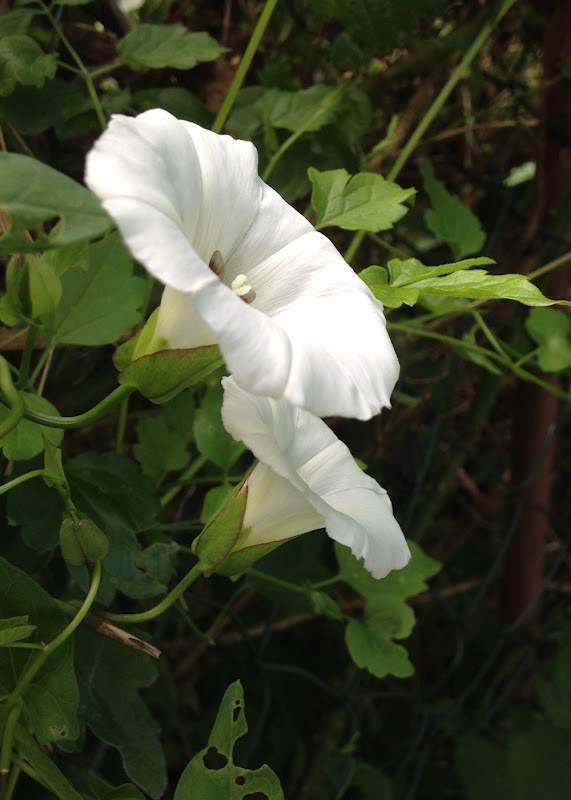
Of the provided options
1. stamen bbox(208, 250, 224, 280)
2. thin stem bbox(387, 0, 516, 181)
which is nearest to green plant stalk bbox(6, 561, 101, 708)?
stamen bbox(208, 250, 224, 280)

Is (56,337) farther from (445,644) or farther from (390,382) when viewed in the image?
(445,644)

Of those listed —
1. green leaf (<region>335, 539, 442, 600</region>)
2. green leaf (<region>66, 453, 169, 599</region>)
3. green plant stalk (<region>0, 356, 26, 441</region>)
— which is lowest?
green leaf (<region>335, 539, 442, 600</region>)

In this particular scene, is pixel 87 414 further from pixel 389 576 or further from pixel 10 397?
pixel 389 576

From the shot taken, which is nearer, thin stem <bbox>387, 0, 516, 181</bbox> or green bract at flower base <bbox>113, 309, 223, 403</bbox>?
green bract at flower base <bbox>113, 309, 223, 403</bbox>

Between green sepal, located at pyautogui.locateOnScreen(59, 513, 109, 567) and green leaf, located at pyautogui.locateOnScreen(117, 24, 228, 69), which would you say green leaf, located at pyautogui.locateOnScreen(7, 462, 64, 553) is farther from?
green leaf, located at pyautogui.locateOnScreen(117, 24, 228, 69)

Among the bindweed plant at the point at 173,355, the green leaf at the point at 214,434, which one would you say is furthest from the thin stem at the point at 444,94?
the green leaf at the point at 214,434

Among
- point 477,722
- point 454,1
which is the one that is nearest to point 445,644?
point 477,722
